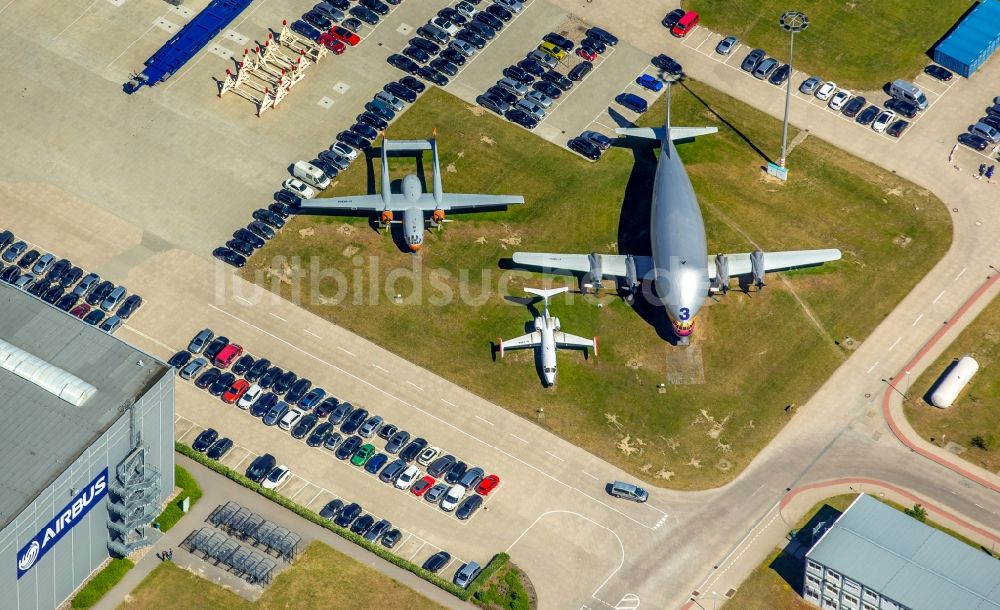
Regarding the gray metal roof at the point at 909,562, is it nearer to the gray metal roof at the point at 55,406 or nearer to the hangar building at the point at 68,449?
the hangar building at the point at 68,449

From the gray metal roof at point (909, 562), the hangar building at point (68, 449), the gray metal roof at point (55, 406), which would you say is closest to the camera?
the hangar building at point (68, 449)

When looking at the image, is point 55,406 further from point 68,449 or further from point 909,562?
point 909,562

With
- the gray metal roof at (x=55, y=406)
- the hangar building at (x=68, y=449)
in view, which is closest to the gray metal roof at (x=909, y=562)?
the hangar building at (x=68, y=449)

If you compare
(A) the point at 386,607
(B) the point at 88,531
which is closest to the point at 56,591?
(B) the point at 88,531

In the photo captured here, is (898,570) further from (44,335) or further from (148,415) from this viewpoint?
(44,335)

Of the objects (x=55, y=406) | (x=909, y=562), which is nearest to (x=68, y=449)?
(x=55, y=406)

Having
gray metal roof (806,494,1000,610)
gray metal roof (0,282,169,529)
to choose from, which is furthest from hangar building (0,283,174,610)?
gray metal roof (806,494,1000,610)
